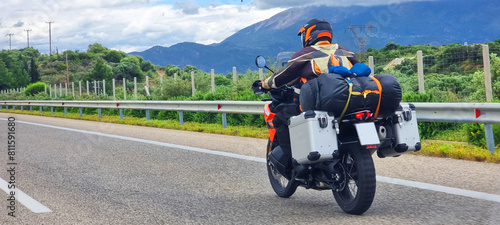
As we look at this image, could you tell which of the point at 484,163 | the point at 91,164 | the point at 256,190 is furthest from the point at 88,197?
the point at 484,163

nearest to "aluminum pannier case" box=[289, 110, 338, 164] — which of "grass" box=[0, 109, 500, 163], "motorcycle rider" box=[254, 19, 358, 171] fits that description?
"motorcycle rider" box=[254, 19, 358, 171]

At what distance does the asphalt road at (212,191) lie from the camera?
5.14 meters

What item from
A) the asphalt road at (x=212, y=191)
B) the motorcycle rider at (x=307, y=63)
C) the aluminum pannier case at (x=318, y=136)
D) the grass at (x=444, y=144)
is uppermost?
the motorcycle rider at (x=307, y=63)

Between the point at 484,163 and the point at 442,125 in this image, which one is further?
the point at 442,125

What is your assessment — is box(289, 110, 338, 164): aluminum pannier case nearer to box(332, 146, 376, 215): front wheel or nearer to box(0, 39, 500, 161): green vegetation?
box(332, 146, 376, 215): front wheel

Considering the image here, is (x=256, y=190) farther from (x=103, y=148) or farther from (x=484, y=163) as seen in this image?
(x=103, y=148)

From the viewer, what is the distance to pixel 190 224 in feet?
16.4

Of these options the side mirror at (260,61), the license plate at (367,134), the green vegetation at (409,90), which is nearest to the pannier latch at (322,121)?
the license plate at (367,134)

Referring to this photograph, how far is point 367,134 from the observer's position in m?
4.65

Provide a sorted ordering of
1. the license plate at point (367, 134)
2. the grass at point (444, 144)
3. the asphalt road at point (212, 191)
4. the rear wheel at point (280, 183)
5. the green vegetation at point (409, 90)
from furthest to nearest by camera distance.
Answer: the green vegetation at point (409, 90), the grass at point (444, 144), the rear wheel at point (280, 183), the asphalt road at point (212, 191), the license plate at point (367, 134)

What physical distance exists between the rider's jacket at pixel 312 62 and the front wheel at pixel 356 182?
82 centimetres

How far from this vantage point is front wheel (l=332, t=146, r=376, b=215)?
464 cm

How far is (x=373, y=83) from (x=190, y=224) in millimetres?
1975

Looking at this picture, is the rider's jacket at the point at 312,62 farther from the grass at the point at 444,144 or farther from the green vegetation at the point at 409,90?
the green vegetation at the point at 409,90
